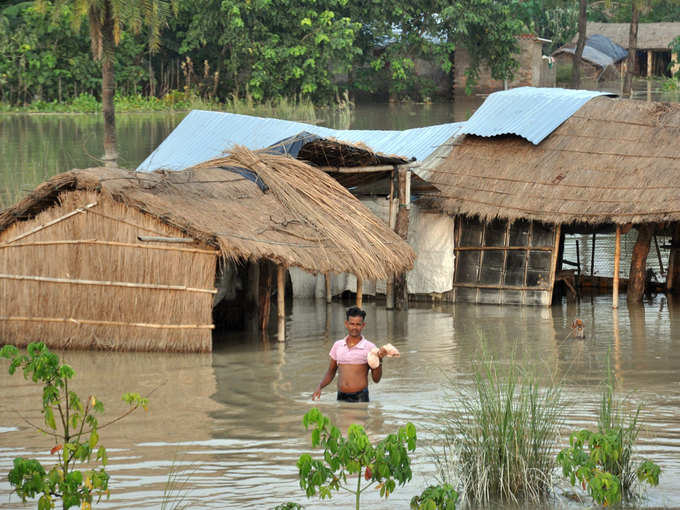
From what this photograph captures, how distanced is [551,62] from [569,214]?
23.8 metres

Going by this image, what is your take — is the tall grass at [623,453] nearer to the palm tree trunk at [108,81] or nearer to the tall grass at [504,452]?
the tall grass at [504,452]

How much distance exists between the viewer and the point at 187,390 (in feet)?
30.5

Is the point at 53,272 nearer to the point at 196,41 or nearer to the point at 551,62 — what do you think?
the point at 196,41

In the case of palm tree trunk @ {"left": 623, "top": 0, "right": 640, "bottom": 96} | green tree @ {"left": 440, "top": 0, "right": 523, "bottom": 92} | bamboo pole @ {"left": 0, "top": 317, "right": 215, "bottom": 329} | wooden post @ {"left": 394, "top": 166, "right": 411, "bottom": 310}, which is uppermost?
green tree @ {"left": 440, "top": 0, "right": 523, "bottom": 92}

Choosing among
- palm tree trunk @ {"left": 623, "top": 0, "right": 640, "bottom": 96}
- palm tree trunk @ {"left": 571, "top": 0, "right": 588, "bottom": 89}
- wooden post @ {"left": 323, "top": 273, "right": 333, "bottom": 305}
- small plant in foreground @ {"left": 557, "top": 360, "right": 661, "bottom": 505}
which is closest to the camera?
small plant in foreground @ {"left": 557, "top": 360, "right": 661, "bottom": 505}

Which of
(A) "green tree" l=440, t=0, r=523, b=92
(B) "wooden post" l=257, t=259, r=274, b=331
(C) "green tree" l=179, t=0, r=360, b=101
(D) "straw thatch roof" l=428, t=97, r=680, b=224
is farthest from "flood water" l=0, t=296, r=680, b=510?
(A) "green tree" l=440, t=0, r=523, b=92

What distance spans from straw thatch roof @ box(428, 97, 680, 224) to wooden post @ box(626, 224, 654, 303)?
2.78 ft

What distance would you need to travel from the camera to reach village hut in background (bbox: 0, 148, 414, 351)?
34.4 ft

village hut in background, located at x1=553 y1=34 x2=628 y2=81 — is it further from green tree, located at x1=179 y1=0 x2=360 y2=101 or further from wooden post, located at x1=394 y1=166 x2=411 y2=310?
wooden post, located at x1=394 y1=166 x2=411 y2=310

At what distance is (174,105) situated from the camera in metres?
30.6

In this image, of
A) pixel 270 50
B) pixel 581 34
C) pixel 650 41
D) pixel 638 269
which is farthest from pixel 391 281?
pixel 650 41

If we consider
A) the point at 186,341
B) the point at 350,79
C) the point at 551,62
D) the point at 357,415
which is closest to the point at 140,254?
the point at 186,341

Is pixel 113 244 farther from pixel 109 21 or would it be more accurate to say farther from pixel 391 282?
pixel 109 21

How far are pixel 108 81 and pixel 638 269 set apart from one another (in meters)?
8.89
